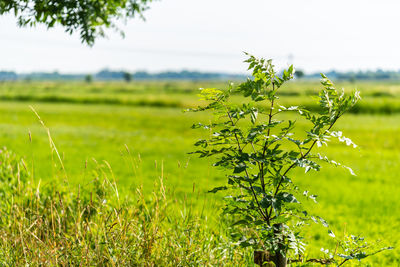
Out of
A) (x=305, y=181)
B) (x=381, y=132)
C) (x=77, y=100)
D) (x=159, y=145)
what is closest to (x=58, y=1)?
(x=305, y=181)

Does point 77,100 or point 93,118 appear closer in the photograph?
point 93,118

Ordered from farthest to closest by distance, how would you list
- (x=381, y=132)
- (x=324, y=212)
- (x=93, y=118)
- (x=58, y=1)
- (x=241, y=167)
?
(x=93, y=118), (x=381, y=132), (x=324, y=212), (x=58, y=1), (x=241, y=167)

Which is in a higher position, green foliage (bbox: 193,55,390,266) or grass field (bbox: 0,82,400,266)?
green foliage (bbox: 193,55,390,266)

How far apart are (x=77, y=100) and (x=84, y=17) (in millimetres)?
52658

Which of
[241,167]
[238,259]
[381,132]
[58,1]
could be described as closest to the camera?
[241,167]

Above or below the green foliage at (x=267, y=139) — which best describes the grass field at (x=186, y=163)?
below

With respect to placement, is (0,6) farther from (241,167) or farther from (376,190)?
(376,190)

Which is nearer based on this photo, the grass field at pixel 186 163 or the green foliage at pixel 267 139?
the green foliage at pixel 267 139

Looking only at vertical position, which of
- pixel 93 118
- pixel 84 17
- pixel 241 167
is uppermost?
pixel 84 17

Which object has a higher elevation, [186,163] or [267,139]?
[267,139]

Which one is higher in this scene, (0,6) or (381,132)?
(0,6)

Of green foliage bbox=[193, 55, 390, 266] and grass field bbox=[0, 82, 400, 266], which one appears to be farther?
grass field bbox=[0, 82, 400, 266]

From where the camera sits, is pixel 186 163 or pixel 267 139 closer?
pixel 267 139

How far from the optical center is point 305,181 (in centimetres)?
1228
